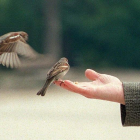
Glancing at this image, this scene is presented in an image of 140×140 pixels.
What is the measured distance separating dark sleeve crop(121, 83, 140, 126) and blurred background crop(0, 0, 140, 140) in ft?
13.0

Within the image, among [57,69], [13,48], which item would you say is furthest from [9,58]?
[57,69]

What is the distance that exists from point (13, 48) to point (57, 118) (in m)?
3.27

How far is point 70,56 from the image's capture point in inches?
437

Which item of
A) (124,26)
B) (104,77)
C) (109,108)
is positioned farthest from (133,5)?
(104,77)

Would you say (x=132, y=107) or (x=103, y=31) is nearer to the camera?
(x=132, y=107)

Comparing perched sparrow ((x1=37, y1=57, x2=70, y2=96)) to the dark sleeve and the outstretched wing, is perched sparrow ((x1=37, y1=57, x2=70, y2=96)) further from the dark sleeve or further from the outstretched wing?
the dark sleeve

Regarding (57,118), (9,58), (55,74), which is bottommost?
(57,118)

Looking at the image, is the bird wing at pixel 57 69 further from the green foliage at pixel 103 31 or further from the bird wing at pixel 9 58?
the green foliage at pixel 103 31

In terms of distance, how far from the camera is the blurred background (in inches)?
279

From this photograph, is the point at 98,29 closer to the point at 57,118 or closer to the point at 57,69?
the point at 57,118

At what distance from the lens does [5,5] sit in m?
10.2

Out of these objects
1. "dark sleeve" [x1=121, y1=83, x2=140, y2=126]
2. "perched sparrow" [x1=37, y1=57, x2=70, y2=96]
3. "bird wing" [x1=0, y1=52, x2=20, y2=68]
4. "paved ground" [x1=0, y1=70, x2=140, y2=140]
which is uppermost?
"bird wing" [x1=0, y1=52, x2=20, y2=68]

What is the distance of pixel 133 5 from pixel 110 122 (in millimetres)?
5016

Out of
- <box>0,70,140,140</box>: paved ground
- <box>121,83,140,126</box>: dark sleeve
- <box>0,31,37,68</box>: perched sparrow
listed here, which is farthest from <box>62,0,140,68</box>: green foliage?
<box>121,83,140,126</box>: dark sleeve
